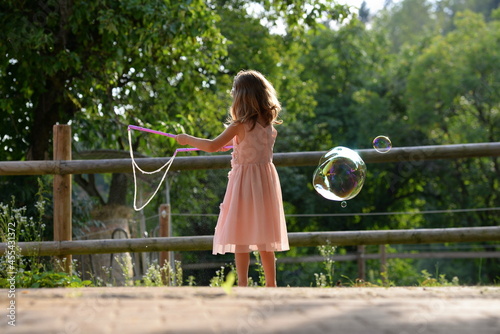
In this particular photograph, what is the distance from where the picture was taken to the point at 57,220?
19.0 feet

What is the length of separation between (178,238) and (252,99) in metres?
1.43

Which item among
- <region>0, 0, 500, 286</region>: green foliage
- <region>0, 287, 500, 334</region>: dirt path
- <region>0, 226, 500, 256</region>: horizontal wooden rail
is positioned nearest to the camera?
<region>0, 287, 500, 334</region>: dirt path

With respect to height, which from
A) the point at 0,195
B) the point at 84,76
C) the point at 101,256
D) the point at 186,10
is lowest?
the point at 101,256

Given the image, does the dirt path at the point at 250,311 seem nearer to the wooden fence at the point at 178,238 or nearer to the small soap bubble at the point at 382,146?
the wooden fence at the point at 178,238

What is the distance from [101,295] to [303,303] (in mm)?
970

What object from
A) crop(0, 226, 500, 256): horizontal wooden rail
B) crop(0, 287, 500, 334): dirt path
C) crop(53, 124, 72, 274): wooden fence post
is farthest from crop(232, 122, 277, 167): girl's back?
crop(53, 124, 72, 274): wooden fence post

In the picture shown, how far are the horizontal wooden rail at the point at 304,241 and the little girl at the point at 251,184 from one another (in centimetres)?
74

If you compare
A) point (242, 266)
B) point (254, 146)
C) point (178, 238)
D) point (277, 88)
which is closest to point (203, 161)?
point (178, 238)

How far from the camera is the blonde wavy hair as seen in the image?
15.8 feet

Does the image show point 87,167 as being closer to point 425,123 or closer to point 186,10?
point 186,10

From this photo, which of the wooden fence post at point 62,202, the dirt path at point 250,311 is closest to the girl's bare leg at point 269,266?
the dirt path at point 250,311

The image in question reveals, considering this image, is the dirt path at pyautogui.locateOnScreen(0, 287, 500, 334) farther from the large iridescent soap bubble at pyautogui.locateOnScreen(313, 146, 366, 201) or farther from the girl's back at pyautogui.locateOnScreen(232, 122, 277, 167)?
the large iridescent soap bubble at pyautogui.locateOnScreen(313, 146, 366, 201)

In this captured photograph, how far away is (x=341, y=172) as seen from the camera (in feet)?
18.3

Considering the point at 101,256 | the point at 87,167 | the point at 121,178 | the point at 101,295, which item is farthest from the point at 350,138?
the point at 101,295
